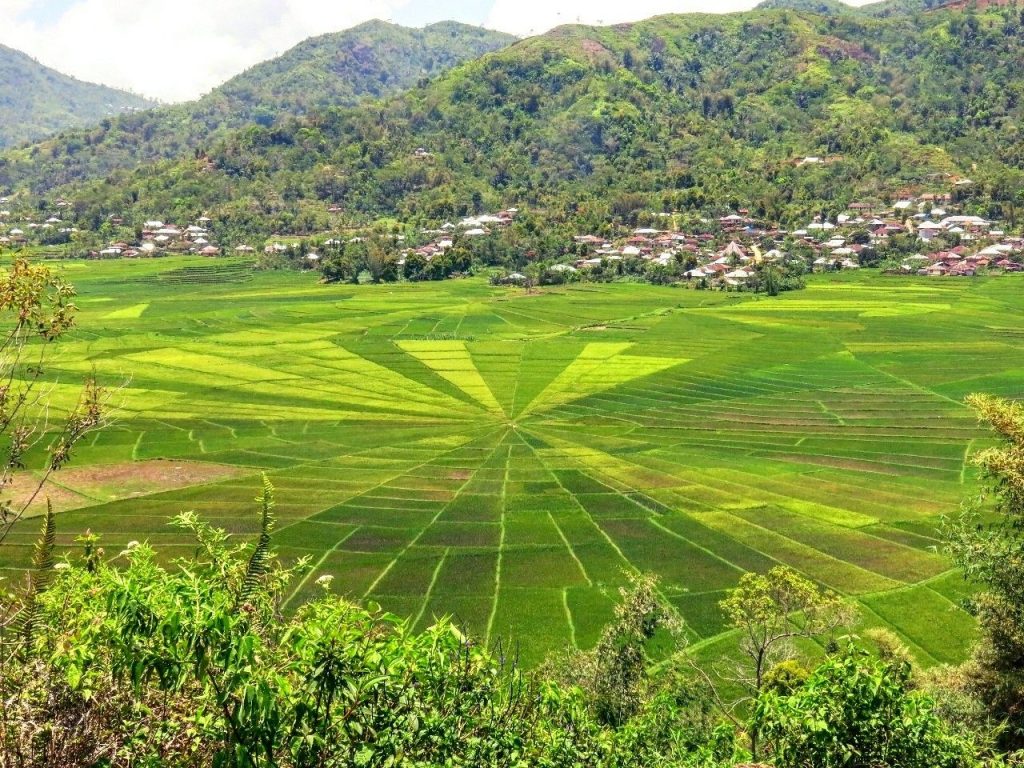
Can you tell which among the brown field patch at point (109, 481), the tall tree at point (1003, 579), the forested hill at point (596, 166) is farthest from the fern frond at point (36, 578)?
the forested hill at point (596, 166)

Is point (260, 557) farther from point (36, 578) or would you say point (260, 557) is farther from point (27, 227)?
point (27, 227)

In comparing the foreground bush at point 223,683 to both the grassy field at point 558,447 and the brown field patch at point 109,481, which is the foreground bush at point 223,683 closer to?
the grassy field at point 558,447

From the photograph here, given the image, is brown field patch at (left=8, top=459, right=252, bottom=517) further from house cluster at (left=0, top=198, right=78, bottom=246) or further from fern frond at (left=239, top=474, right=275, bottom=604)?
house cluster at (left=0, top=198, right=78, bottom=246)

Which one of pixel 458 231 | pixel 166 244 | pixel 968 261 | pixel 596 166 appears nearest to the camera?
pixel 968 261

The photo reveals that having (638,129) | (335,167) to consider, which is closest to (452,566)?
(335,167)

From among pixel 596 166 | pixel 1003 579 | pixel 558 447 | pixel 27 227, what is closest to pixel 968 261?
pixel 558 447

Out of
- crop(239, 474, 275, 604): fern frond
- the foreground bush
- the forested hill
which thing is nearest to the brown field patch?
the foreground bush
